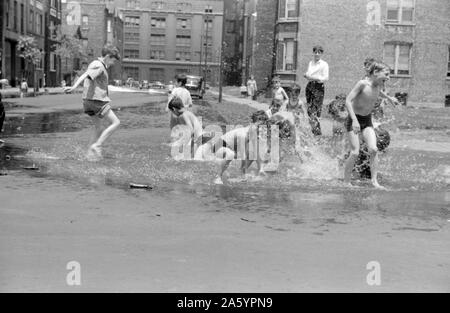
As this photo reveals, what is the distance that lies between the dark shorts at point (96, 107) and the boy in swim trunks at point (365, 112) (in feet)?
13.6

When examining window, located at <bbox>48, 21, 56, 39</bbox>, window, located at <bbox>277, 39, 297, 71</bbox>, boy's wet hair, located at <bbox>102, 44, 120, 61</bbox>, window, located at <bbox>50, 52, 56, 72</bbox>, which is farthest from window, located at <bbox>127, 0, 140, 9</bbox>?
boy's wet hair, located at <bbox>102, 44, 120, 61</bbox>

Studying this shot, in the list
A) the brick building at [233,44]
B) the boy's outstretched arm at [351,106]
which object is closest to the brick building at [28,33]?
the brick building at [233,44]

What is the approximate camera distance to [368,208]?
7.41 meters

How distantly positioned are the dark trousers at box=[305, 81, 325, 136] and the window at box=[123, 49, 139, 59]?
110m

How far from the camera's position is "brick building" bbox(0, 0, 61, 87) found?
51906 millimetres

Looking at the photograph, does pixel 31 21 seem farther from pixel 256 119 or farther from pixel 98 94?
pixel 256 119

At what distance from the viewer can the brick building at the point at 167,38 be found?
121 meters

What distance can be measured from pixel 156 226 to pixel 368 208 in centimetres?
255

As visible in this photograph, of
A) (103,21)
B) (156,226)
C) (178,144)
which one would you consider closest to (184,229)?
(156,226)

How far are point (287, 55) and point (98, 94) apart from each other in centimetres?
2949

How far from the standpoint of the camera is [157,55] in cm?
12238

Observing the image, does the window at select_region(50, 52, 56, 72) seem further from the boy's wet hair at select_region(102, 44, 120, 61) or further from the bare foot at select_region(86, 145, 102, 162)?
the bare foot at select_region(86, 145, 102, 162)

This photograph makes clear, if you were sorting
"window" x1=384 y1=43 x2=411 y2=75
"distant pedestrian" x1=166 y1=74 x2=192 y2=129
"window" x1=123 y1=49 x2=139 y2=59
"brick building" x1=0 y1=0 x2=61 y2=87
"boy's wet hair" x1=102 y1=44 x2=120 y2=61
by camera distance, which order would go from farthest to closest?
"window" x1=123 y1=49 x2=139 y2=59, "brick building" x1=0 y1=0 x2=61 y2=87, "window" x1=384 y1=43 x2=411 y2=75, "distant pedestrian" x1=166 y1=74 x2=192 y2=129, "boy's wet hair" x1=102 y1=44 x2=120 y2=61
